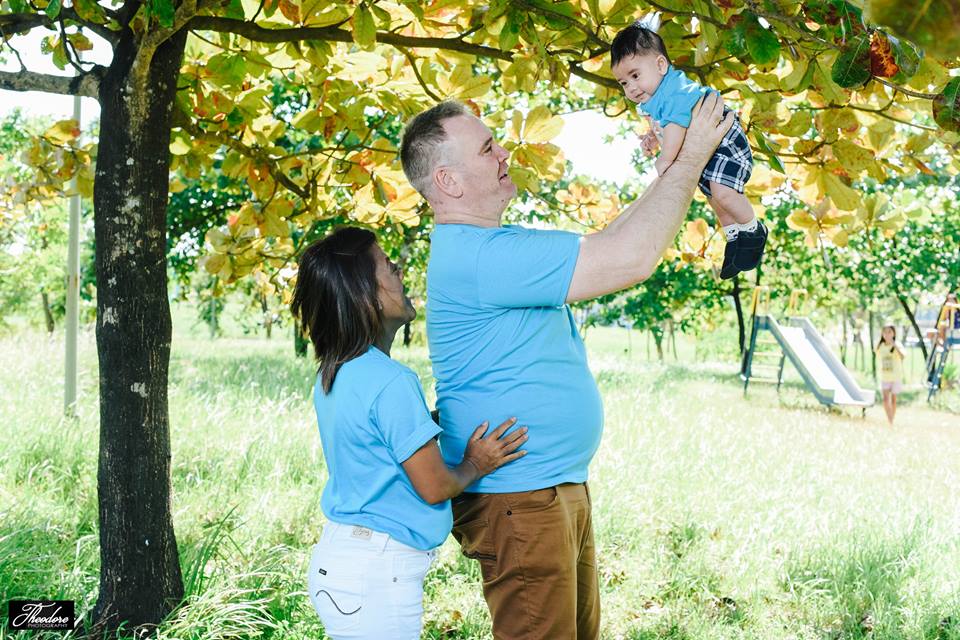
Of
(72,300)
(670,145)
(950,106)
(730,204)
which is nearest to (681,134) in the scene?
(670,145)

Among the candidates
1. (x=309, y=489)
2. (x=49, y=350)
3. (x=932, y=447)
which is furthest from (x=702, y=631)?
(x=49, y=350)

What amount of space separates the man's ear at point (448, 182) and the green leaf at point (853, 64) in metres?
0.84

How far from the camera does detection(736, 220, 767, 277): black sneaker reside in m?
1.91

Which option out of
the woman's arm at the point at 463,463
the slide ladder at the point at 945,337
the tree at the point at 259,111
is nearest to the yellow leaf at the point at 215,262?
the tree at the point at 259,111

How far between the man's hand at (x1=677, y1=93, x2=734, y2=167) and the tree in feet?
0.73

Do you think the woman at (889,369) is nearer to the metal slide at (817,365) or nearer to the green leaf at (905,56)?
the metal slide at (817,365)

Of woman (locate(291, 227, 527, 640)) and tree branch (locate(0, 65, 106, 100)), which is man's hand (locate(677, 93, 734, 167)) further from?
tree branch (locate(0, 65, 106, 100))

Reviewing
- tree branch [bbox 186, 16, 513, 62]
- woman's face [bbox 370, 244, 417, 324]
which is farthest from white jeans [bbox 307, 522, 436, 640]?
tree branch [bbox 186, 16, 513, 62]

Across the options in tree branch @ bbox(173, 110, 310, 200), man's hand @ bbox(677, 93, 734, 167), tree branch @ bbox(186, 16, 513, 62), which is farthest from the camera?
tree branch @ bbox(173, 110, 310, 200)

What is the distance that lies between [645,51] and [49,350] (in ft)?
30.1

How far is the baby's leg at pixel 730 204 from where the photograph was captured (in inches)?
73.2

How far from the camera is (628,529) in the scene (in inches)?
162

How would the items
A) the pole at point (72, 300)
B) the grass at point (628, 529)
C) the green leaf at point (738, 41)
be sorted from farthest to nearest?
1. the pole at point (72, 300)
2. the grass at point (628, 529)
3. the green leaf at point (738, 41)

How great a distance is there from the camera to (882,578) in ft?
11.8
